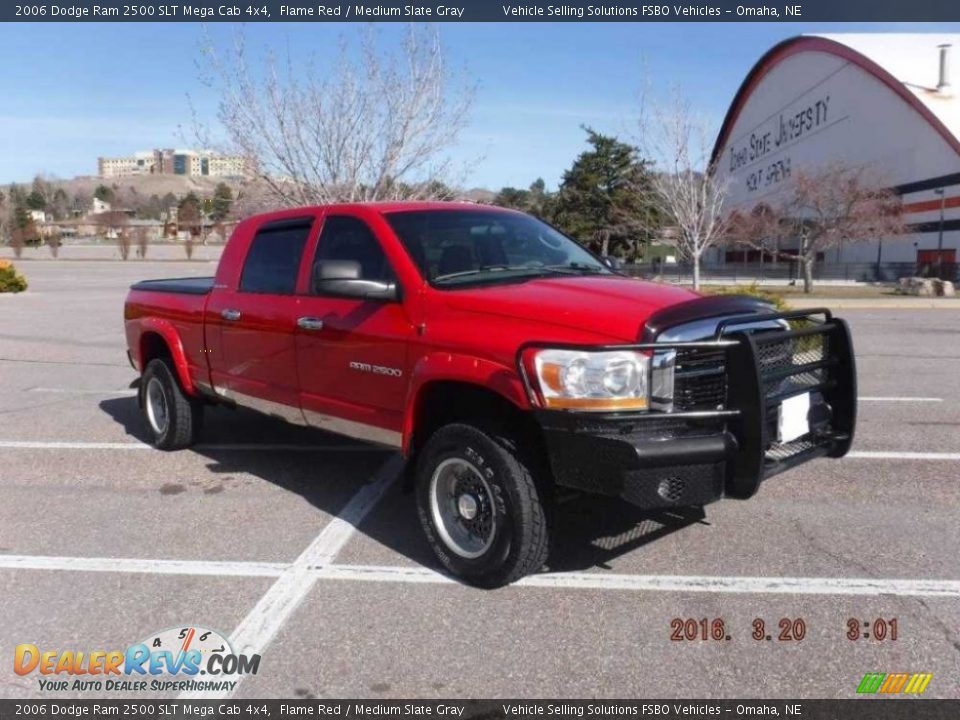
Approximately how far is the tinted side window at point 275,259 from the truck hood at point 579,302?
1585 millimetres

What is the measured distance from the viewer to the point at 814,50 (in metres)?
51.2

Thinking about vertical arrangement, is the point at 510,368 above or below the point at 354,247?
below

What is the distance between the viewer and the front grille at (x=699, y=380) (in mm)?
3887

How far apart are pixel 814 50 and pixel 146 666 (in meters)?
56.3

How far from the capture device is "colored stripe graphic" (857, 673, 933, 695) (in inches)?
129

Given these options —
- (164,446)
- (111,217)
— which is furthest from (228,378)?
(111,217)

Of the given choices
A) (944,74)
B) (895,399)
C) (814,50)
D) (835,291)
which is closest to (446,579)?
(895,399)

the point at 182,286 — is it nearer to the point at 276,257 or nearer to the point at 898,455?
the point at 276,257

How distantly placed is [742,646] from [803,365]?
5.06 ft

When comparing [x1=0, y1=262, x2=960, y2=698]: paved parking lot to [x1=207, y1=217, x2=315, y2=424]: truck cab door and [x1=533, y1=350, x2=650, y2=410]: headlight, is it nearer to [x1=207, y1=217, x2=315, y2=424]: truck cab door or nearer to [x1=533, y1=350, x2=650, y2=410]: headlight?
[x1=207, y1=217, x2=315, y2=424]: truck cab door

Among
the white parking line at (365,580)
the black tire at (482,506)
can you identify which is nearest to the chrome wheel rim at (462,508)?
the black tire at (482,506)

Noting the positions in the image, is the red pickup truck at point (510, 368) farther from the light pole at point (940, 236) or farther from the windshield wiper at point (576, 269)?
the light pole at point (940, 236)

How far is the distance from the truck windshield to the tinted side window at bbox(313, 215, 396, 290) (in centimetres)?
17

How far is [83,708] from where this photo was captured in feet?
10.7
